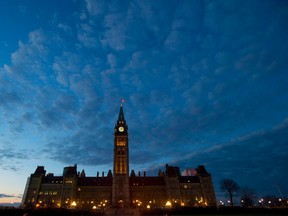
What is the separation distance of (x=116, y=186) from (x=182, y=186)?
133 ft

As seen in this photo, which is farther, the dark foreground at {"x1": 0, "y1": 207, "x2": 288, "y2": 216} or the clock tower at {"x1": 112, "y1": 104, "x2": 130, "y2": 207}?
the clock tower at {"x1": 112, "y1": 104, "x2": 130, "y2": 207}

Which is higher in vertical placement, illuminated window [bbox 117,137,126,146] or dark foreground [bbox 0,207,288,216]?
illuminated window [bbox 117,137,126,146]

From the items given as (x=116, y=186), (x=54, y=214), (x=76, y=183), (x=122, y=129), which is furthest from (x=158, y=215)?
(x=76, y=183)

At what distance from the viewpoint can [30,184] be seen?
114 m

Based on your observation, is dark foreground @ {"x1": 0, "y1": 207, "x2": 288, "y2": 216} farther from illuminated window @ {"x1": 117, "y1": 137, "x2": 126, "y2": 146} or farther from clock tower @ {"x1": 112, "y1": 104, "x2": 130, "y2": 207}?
illuminated window @ {"x1": 117, "y1": 137, "x2": 126, "y2": 146}

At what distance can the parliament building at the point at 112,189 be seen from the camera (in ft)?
367

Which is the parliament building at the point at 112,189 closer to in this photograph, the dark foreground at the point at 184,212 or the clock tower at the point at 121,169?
the clock tower at the point at 121,169

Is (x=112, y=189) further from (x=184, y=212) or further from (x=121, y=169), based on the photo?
(x=184, y=212)

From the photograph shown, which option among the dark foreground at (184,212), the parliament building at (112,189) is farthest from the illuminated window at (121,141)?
the dark foreground at (184,212)

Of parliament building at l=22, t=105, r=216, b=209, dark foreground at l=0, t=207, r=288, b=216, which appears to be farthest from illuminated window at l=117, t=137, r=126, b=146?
dark foreground at l=0, t=207, r=288, b=216

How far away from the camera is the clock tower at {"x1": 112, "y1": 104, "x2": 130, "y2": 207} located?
98750 millimetres

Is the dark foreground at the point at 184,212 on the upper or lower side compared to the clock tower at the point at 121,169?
lower

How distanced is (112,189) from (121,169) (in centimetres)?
1332

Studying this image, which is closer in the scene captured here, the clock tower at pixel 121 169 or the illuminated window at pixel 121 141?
the clock tower at pixel 121 169
